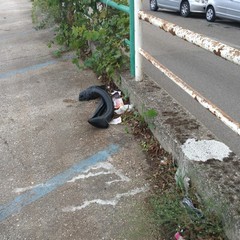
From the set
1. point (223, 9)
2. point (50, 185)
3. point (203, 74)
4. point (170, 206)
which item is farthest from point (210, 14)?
point (170, 206)

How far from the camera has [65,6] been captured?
724 cm

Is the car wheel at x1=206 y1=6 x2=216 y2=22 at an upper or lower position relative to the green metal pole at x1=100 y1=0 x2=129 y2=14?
lower

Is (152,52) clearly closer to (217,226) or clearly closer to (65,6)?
(65,6)

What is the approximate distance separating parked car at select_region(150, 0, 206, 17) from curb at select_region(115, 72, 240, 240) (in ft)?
35.0

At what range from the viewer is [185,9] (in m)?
14.1

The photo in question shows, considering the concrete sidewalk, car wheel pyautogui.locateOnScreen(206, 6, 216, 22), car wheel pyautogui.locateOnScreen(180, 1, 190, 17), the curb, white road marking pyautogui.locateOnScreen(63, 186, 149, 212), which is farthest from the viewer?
car wheel pyautogui.locateOnScreen(180, 1, 190, 17)

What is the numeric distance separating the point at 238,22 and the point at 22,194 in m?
11.7

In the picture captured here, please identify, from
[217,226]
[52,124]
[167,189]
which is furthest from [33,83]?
[217,226]

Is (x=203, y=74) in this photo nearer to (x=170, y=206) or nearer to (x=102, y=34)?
(x=102, y=34)

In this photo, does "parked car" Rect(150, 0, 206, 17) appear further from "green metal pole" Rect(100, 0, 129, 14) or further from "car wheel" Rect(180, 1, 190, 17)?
"green metal pole" Rect(100, 0, 129, 14)

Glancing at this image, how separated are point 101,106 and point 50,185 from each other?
4.83 feet

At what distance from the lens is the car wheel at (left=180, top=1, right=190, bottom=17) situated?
13875 mm

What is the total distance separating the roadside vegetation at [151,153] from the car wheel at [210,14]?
24.2 feet

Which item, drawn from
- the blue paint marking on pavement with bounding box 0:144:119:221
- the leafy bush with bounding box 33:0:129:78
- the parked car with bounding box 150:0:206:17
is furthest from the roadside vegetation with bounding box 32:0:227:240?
the parked car with bounding box 150:0:206:17
